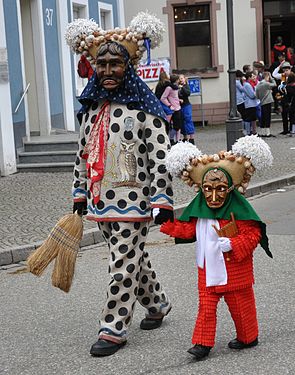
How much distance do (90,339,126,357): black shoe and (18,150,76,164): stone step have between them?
1015 centimetres

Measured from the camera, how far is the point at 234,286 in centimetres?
488

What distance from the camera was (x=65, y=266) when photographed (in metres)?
5.33

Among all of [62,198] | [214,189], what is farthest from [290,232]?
[214,189]

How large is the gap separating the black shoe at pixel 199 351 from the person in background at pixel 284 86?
15.8 m

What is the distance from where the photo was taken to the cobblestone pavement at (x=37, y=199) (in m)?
9.25

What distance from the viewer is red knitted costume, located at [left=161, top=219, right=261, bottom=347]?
485 cm

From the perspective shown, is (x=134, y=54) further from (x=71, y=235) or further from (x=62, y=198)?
(x=62, y=198)

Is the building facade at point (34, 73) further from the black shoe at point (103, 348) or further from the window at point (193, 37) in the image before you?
the black shoe at point (103, 348)

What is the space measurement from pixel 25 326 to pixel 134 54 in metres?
2.07

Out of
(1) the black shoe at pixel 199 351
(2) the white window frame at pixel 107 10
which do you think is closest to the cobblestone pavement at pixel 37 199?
(1) the black shoe at pixel 199 351

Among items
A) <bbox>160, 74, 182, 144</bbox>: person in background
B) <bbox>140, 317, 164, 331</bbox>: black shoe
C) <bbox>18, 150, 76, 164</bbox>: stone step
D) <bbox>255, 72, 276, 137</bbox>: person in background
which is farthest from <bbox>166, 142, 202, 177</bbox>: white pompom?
<bbox>255, 72, 276, 137</bbox>: person in background

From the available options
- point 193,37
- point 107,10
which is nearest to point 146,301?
point 107,10

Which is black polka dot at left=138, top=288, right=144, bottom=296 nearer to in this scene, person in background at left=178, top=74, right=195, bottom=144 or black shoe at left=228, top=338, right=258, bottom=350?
black shoe at left=228, top=338, right=258, bottom=350

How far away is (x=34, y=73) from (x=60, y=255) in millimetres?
11671
